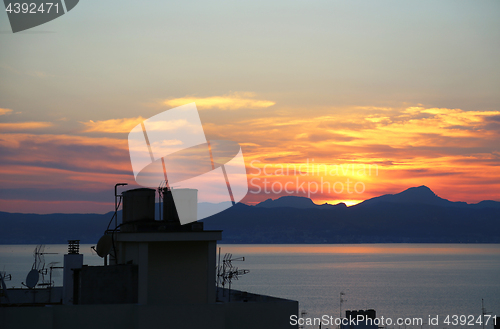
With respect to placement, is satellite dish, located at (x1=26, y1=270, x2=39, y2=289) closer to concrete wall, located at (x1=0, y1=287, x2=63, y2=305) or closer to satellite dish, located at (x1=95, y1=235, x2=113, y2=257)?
concrete wall, located at (x1=0, y1=287, x2=63, y2=305)

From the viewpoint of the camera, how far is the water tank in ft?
66.0

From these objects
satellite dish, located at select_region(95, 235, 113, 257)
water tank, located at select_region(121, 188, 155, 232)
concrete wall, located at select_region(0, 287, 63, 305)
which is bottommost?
concrete wall, located at select_region(0, 287, 63, 305)

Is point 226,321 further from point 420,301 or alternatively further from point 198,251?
point 420,301

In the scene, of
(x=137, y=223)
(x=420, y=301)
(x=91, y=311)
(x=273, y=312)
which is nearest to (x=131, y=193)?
(x=137, y=223)

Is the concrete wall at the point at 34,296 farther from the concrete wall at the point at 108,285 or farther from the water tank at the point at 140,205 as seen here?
the water tank at the point at 140,205

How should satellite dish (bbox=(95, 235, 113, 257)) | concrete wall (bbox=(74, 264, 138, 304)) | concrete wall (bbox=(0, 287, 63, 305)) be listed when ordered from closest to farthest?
concrete wall (bbox=(74, 264, 138, 304)), satellite dish (bbox=(95, 235, 113, 257)), concrete wall (bbox=(0, 287, 63, 305))

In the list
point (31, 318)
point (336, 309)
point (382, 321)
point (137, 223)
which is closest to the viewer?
point (31, 318)

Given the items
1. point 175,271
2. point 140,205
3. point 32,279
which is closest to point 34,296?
point 32,279

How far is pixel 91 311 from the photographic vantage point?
56.2ft

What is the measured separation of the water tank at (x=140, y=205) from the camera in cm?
2012

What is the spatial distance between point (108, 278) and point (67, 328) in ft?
7.02

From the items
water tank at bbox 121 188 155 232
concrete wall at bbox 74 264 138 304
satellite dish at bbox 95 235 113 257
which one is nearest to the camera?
concrete wall at bbox 74 264 138 304

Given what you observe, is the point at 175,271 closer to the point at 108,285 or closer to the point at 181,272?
the point at 181,272

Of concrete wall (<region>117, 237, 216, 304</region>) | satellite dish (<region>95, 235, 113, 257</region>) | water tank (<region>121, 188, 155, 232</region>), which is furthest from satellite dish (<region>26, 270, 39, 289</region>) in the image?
concrete wall (<region>117, 237, 216, 304</region>)
